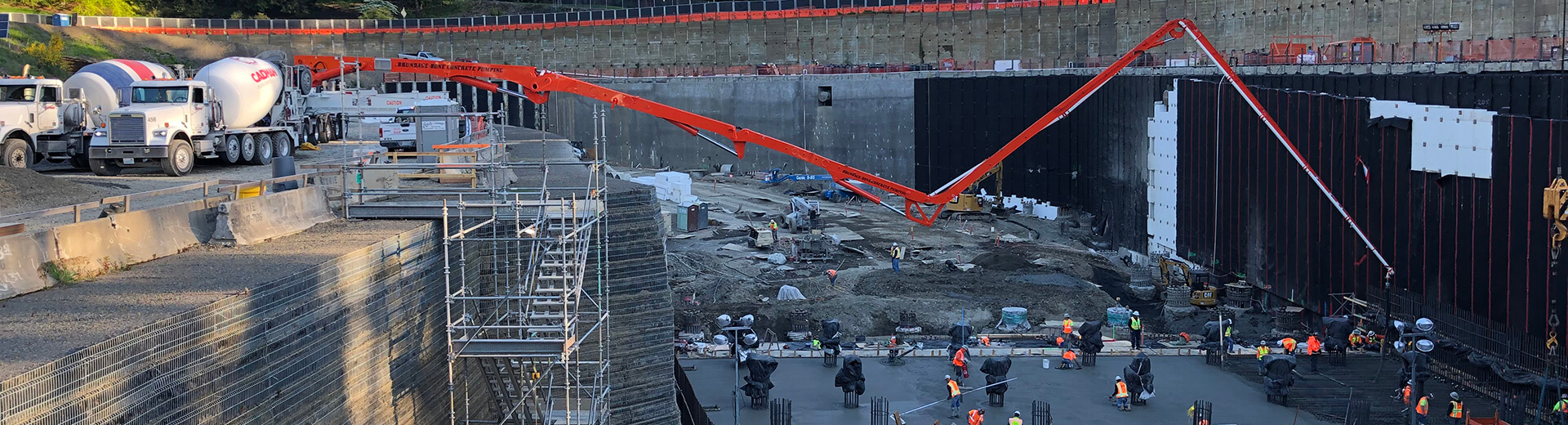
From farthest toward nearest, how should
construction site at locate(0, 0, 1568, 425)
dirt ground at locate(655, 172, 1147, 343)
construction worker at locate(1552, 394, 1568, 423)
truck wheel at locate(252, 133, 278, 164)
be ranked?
dirt ground at locate(655, 172, 1147, 343)
truck wheel at locate(252, 133, 278, 164)
construction worker at locate(1552, 394, 1568, 423)
construction site at locate(0, 0, 1568, 425)

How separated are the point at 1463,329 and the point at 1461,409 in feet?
9.97

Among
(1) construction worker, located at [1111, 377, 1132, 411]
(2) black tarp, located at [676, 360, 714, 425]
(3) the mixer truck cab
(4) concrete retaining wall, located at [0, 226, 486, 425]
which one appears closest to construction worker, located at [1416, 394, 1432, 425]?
(1) construction worker, located at [1111, 377, 1132, 411]

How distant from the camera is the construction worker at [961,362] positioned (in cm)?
2300

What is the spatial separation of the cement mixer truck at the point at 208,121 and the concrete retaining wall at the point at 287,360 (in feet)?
43.4

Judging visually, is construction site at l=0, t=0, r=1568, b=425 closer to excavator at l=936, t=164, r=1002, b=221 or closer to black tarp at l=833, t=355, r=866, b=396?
black tarp at l=833, t=355, r=866, b=396

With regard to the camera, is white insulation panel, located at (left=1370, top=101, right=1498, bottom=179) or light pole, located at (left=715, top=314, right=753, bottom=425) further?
white insulation panel, located at (left=1370, top=101, right=1498, bottom=179)

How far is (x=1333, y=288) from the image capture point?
2828 centimetres

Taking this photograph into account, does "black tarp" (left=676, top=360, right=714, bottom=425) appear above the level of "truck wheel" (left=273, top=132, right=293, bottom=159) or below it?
below

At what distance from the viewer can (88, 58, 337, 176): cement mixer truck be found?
25.7 meters

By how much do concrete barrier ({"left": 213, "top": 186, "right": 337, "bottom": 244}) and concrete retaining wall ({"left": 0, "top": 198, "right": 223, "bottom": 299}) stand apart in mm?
291

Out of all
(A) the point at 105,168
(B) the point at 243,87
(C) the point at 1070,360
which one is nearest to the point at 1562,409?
(C) the point at 1070,360

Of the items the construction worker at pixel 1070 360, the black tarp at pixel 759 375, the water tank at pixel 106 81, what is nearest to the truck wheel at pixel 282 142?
the water tank at pixel 106 81

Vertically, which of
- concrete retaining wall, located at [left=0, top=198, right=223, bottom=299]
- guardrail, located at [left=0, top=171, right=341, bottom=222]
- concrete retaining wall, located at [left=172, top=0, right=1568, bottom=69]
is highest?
concrete retaining wall, located at [left=172, top=0, right=1568, bottom=69]

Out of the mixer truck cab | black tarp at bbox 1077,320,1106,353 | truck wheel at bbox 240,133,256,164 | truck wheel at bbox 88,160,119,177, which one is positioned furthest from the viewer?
truck wheel at bbox 240,133,256,164
